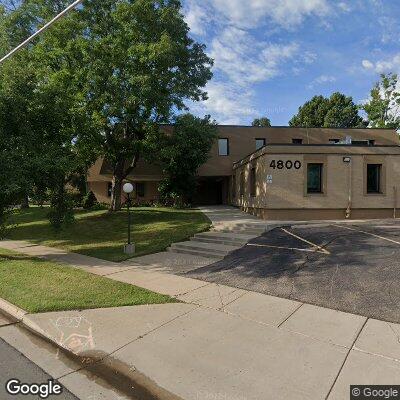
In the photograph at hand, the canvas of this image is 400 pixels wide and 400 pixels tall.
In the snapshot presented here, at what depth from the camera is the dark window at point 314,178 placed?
54.4 ft

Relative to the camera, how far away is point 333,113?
164 ft

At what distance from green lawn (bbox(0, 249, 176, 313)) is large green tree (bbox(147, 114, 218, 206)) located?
11460 mm

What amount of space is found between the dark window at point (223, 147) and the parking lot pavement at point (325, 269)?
58.9ft

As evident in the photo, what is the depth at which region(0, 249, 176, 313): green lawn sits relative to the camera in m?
6.31

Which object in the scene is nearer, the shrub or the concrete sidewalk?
the concrete sidewalk

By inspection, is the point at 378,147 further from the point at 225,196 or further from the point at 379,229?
the point at 225,196

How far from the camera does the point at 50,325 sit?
542 centimetres

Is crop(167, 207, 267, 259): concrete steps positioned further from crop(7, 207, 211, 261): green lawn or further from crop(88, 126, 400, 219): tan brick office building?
crop(88, 126, 400, 219): tan brick office building

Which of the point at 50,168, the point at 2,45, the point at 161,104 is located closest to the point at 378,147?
the point at 161,104

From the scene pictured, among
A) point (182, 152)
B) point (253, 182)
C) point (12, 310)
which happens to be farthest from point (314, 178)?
point (12, 310)

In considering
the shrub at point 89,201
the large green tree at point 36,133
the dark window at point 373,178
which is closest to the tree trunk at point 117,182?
the shrub at point 89,201

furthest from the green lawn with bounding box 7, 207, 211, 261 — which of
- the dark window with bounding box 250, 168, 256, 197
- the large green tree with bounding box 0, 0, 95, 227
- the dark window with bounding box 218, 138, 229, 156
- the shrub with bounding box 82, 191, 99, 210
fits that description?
the dark window with bounding box 218, 138, 229, 156

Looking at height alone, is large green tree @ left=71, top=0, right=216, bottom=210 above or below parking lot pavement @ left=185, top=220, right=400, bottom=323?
above

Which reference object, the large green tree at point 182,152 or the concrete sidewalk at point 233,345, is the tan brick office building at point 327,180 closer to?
the large green tree at point 182,152
